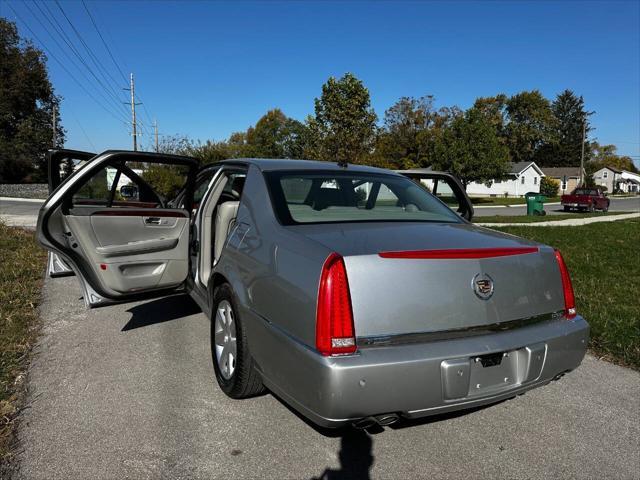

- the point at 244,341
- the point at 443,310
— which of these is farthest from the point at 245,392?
the point at 443,310

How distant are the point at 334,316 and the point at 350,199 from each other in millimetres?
1512

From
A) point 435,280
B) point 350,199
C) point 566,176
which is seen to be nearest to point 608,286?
point 350,199

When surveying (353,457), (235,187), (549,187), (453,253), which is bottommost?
(353,457)

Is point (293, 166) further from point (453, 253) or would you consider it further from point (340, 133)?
point (340, 133)

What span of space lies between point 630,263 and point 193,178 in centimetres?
692

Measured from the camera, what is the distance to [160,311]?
17.6ft

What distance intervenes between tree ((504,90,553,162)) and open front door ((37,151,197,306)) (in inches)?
3299

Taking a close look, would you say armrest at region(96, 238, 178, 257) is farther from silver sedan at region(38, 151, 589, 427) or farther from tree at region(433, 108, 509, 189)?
tree at region(433, 108, 509, 189)

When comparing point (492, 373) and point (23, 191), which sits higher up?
point (23, 191)

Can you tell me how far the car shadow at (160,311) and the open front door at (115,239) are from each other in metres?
0.95

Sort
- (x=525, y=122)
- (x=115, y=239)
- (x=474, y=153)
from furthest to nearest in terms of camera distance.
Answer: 1. (x=525, y=122)
2. (x=474, y=153)
3. (x=115, y=239)

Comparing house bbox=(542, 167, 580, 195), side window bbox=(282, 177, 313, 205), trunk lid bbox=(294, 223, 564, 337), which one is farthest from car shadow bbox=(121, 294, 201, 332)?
house bbox=(542, 167, 580, 195)

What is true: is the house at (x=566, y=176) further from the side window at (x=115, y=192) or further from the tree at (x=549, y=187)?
the side window at (x=115, y=192)

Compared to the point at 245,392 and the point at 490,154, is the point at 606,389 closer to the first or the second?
the point at 245,392
